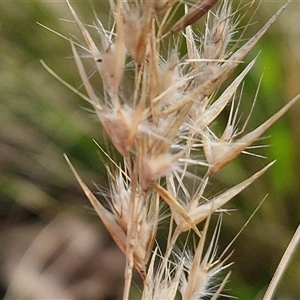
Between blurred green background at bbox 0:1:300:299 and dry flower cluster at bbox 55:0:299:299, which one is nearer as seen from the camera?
dry flower cluster at bbox 55:0:299:299

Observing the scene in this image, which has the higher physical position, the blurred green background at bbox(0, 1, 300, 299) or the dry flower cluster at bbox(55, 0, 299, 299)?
the dry flower cluster at bbox(55, 0, 299, 299)

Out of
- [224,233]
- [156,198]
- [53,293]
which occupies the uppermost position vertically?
[156,198]

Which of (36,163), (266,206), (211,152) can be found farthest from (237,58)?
(36,163)

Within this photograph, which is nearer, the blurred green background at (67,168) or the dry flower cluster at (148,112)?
the dry flower cluster at (148,112)

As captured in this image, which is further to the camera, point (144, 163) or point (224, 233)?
point (224, 233)

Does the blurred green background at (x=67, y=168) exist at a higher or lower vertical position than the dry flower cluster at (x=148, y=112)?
lower

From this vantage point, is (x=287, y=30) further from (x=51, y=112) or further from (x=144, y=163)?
(x=144, y=163)

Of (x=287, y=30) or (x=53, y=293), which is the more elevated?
(x=287, y=30)

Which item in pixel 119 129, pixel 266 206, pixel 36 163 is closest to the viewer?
pixel 119 129
